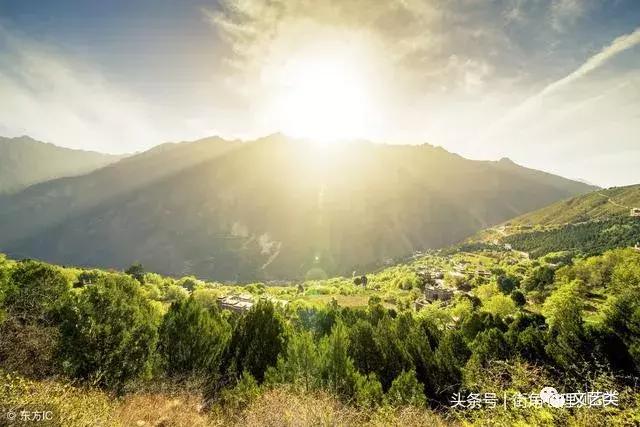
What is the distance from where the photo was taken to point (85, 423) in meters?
10.2

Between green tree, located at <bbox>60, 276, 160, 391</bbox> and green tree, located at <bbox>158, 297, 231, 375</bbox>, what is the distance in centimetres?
251

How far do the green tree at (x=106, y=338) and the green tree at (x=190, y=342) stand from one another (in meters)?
2.51

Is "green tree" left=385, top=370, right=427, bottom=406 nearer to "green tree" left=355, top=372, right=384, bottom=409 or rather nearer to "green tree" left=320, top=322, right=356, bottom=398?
"green tree" left=355, top=372, right=384, bottom=409

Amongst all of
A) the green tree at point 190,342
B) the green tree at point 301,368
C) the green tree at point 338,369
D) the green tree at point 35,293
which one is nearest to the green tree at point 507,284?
the green tree at point 338,369

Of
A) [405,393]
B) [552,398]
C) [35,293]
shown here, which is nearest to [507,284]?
[405,393]

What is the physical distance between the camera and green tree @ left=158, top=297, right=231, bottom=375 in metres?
24.3

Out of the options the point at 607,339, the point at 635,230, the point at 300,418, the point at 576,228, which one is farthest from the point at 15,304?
the point at 576,228

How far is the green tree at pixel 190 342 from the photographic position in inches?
955

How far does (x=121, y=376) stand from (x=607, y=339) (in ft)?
136

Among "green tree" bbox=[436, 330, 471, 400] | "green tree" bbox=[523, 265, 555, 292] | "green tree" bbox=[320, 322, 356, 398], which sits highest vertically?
"green tree" bbox=[320, 322, 356, 398]

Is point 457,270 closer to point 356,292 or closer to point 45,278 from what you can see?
point 356,292

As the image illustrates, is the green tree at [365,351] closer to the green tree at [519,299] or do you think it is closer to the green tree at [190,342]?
the green tree at [190,342]

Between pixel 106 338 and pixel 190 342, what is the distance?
5.81 m

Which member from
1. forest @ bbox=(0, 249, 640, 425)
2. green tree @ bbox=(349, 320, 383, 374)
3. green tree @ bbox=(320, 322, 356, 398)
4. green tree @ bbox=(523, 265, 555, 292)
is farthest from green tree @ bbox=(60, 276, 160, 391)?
green tree @ bbox=(523, 265, 555, 292)
